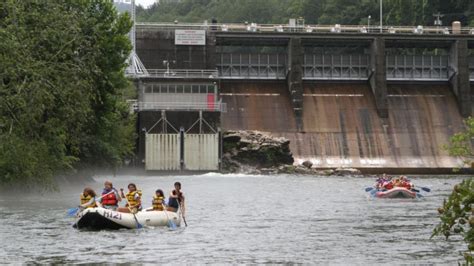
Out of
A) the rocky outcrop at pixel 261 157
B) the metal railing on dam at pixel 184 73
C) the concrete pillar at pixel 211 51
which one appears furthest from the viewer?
the concrete pillar at pixel 211 51

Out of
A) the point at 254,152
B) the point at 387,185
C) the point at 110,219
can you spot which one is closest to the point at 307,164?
the point at 254,152

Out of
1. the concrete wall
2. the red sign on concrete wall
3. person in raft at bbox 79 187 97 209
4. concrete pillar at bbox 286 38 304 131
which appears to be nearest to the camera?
person in raft at bbox 79 187 97 209

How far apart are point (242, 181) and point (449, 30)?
4030 cm

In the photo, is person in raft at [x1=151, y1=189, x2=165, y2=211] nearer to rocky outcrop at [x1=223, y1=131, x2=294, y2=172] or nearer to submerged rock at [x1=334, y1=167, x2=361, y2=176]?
rocky outcrop at [x1=223, y1=131, x2=294, y2=172]

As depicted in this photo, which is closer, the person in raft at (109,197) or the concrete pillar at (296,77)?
the person in raft at (109,197)

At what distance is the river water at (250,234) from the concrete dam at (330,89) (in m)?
37.4

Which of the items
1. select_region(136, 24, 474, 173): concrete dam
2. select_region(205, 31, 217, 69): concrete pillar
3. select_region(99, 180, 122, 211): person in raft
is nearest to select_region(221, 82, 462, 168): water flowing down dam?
select_region(136, 24, 474, 173): concrete dam

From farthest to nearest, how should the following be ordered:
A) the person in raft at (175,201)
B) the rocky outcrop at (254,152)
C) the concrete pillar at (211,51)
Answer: the concrete pillar at (211,51), the rocky outcrop at (254,152), the person in raft at (175,201)

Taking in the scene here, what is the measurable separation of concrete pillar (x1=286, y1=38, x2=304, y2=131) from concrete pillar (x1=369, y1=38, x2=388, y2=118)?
24.0 feet

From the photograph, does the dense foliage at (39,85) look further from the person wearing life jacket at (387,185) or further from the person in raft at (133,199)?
the person wearing life jacket at (387,185)

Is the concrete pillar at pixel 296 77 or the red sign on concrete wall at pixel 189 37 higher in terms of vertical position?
the red sign on concrete wall at pixel 189 37

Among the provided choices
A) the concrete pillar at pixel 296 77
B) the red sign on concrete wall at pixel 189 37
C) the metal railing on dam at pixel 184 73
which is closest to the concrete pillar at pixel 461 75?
the concrete pillar at pixel 296 77

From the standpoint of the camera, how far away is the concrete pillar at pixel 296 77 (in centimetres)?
10025

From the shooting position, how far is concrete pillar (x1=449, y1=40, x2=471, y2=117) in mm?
102500
